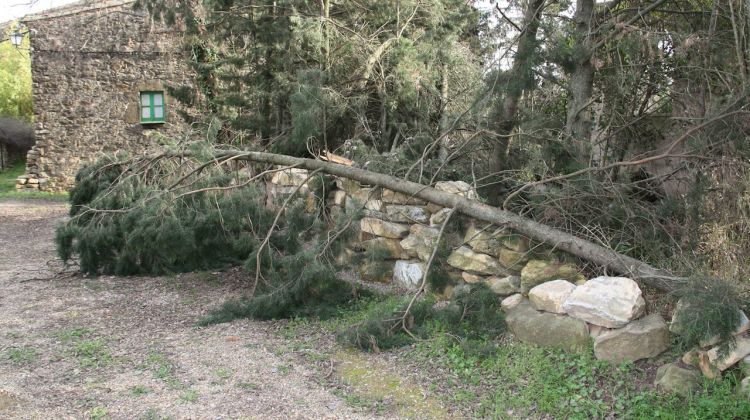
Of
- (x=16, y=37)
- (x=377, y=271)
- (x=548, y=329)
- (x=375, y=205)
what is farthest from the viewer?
(x=16, y=37)

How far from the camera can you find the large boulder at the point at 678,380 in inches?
130

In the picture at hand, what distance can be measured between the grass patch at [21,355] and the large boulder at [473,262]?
348 centimetres

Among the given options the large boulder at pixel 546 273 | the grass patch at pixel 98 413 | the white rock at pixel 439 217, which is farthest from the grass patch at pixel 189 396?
the white rock at pixel 439 217

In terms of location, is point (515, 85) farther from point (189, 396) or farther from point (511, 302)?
point (189, 396)

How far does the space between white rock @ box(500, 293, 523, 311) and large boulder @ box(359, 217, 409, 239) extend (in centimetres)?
182

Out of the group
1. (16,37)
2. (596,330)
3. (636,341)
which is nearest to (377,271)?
(596,330)

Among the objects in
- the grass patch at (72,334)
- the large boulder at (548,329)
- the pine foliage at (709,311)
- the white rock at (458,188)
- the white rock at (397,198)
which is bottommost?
the grass patch at (72,334)

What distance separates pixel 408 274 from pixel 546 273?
6.09 ft

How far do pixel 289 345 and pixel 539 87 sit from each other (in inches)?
127

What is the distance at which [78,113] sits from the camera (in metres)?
15.4

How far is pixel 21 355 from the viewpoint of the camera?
442cm

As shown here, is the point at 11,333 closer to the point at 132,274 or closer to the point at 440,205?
the point at 132,274

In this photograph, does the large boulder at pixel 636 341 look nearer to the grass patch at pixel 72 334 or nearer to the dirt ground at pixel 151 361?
the dirt ground at pixel 151 361

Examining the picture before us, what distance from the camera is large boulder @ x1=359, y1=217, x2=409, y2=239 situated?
635 cm
